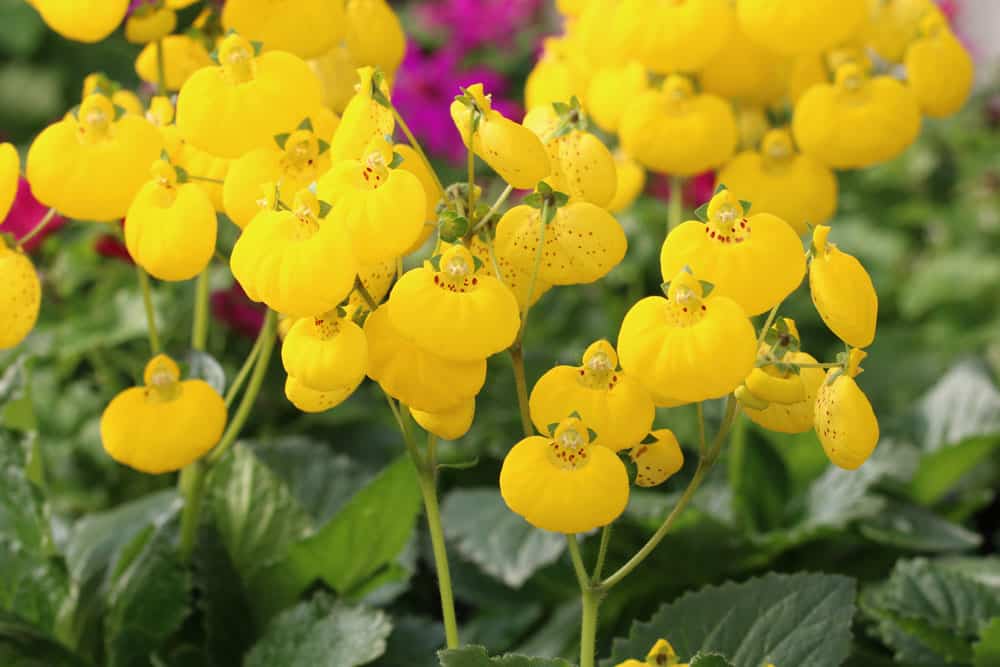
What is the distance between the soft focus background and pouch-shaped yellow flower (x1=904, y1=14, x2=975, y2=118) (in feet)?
0.98

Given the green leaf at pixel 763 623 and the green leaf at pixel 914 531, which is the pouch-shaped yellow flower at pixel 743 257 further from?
the green leaf at pixel 914 531

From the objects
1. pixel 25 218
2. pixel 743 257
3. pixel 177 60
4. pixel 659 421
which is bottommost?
pixel 659 421

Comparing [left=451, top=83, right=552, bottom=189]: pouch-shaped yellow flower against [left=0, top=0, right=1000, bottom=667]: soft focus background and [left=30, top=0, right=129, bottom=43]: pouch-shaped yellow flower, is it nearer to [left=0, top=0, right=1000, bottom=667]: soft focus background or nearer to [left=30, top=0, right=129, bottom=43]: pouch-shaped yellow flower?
[left=30, top=0, right=129, bottom=43]: pouch-shaped yellow flower

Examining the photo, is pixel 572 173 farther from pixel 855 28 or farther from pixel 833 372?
pixel 855 28

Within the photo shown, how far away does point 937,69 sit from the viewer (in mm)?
792

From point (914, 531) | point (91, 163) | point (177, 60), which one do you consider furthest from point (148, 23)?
point (914, 531)

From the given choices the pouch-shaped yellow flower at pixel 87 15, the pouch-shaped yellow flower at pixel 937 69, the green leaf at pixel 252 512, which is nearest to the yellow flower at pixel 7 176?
the pouch-shaped yellow flower at pixel 87 15

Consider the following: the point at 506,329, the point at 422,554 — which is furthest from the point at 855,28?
the point at 422,554

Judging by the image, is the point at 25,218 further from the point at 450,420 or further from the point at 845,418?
the point at 845,418

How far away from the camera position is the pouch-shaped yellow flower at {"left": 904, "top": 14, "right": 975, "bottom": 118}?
79cm

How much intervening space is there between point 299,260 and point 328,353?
41 mm

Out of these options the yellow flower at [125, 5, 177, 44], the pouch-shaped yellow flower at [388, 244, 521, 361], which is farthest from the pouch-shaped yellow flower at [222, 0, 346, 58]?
the pouch-shaped yellow flower at [388, 244, 521, 361]

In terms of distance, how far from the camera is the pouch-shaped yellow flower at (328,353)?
47 centimetres

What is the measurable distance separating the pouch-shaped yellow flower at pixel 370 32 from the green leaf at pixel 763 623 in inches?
15.4
